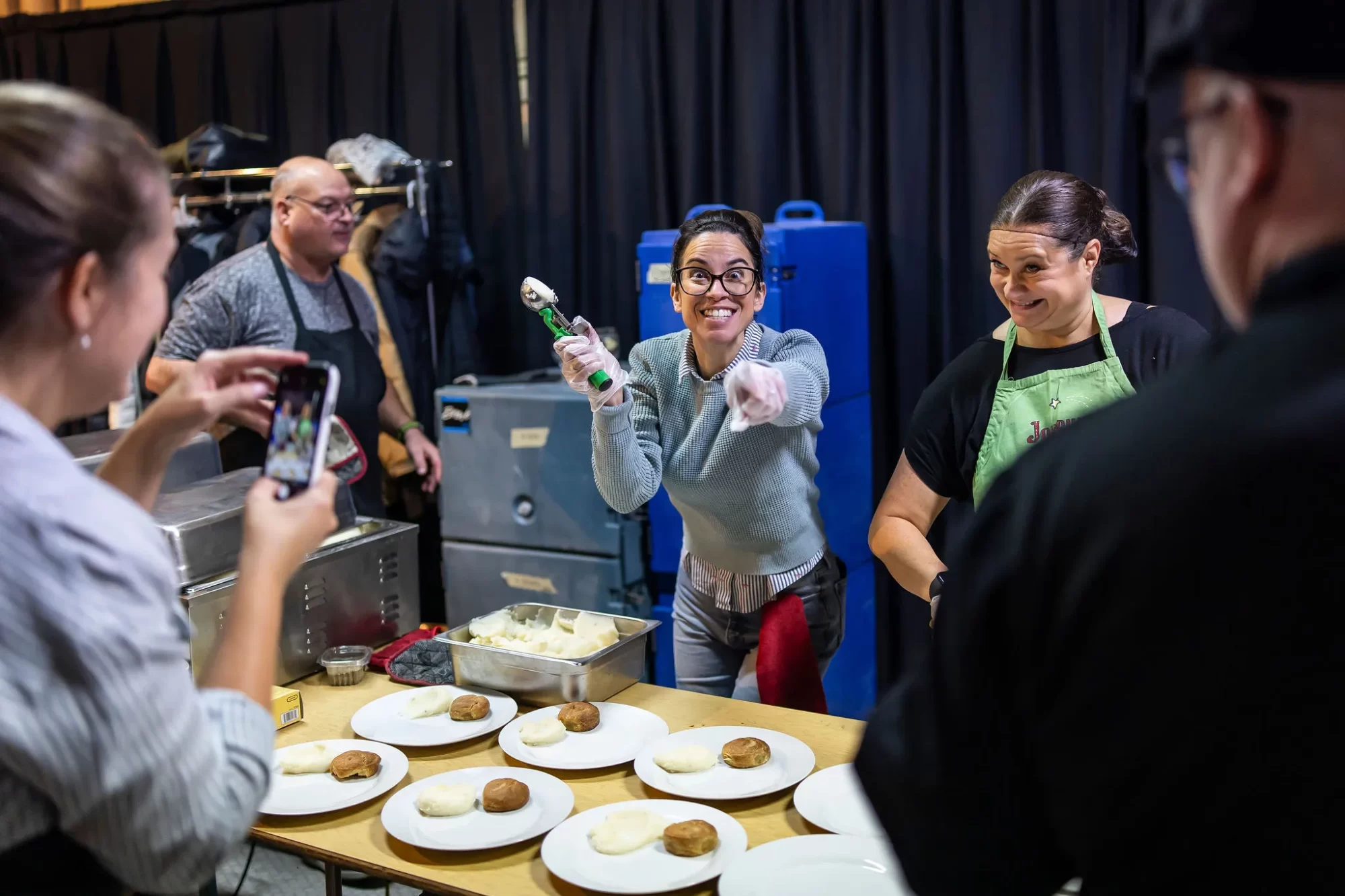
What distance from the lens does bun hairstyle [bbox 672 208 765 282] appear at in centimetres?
232

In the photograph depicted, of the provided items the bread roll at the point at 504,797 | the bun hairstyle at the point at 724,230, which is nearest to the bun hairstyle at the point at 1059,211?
the bun hairstyle at the point at 724,230

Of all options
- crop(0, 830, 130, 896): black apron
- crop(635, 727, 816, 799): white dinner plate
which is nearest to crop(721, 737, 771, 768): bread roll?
crop(635, 727, 816, 799): white dinner plate

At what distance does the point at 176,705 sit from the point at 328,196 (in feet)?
8.06

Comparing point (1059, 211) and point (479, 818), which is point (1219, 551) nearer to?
point (479, 818)

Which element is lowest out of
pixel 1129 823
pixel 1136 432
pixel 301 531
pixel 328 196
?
pixel 1129 823

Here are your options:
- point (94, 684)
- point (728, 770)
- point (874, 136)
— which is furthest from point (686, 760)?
A: point (874, 136)

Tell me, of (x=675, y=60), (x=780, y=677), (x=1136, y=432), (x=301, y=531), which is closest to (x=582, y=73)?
(x=675, y=60)

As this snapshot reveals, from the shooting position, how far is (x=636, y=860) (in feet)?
4.83

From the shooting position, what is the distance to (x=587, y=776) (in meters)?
1.75

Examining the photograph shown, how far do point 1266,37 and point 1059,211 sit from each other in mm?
1487

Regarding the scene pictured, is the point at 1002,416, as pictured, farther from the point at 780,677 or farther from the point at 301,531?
the point at 301,531

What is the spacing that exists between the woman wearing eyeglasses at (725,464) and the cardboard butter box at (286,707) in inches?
27.1

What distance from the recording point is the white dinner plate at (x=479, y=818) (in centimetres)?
152

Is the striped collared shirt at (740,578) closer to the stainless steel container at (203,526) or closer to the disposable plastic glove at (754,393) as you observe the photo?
the disposable plastic glove at (754,393)
